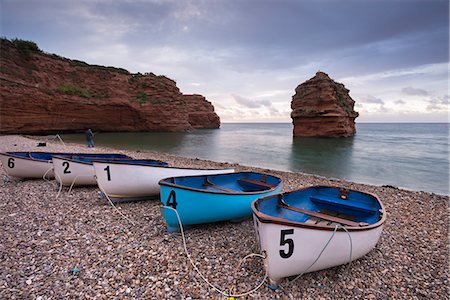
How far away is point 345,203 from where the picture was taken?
5.50 m

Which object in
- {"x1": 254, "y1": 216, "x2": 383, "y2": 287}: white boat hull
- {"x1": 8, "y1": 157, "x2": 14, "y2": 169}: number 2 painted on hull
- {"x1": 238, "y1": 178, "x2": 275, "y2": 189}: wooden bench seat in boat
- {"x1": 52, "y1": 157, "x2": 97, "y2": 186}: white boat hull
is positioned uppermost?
{"x1": 8, "y1": 157, "x2": 14, "y2": 169}: number 2 painted on hull

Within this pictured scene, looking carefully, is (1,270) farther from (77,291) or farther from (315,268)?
(315,268)

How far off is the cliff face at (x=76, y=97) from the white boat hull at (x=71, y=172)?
94.2 feet

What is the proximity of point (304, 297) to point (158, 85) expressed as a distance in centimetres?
A: 4936

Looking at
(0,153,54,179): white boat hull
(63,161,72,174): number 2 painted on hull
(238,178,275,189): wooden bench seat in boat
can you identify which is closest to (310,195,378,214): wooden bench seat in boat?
(238,178,275,189): wooden bench seat in boat

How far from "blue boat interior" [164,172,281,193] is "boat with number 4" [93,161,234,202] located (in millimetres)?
1025

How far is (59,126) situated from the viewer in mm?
34562

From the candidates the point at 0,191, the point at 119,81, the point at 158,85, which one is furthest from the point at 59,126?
the point at 0,191

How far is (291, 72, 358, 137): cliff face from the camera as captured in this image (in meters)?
41.0

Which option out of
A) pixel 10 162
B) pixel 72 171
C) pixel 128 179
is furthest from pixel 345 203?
pixel 10 162

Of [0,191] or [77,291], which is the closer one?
[77,291]

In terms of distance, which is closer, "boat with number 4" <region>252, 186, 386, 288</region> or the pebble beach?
"boat with number 4" <region>252, 186, 386, 288</region>

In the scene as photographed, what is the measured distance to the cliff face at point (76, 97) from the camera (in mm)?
29828

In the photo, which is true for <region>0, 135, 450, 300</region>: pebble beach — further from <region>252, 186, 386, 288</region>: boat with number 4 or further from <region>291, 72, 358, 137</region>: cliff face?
<region>291, 72, 358, 137</region>: cliff face
